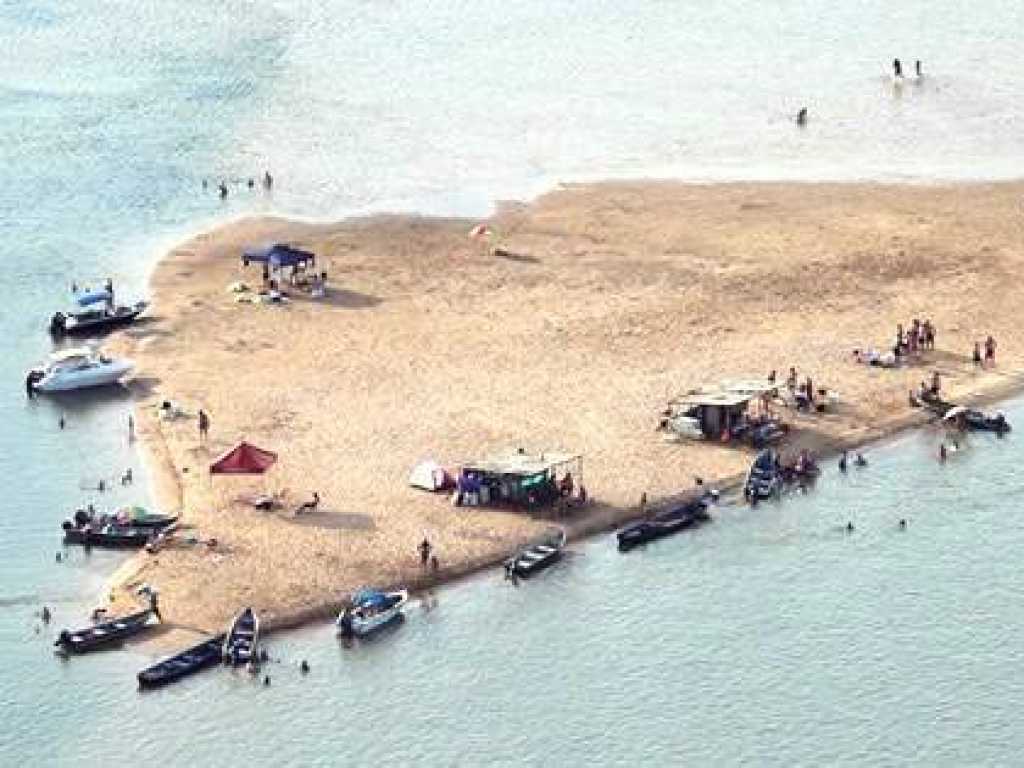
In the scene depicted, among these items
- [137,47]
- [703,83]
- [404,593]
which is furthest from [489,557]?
[137,47]

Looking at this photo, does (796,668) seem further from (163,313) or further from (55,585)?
(163,313)

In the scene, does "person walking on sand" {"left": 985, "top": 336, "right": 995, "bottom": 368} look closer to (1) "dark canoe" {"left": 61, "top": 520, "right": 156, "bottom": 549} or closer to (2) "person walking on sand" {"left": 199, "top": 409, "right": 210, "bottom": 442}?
(2) "person walking on sand" {"left": 199, "top": 409, "right": 210, "bottom": 442}

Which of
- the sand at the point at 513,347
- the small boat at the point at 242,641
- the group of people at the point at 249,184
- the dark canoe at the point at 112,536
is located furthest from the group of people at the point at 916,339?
the group of people at the point at 249,184

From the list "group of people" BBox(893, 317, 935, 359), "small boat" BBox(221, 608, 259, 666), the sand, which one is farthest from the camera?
"group of people" BBox(893, 317, 935, 359)

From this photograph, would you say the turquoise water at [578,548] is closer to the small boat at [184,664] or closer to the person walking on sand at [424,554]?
the small boat at [184,664]

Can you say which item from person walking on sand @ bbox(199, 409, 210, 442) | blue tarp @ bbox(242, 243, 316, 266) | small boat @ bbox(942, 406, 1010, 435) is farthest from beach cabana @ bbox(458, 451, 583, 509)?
blue tarp @ bbox(242, 243, 316, 266)
